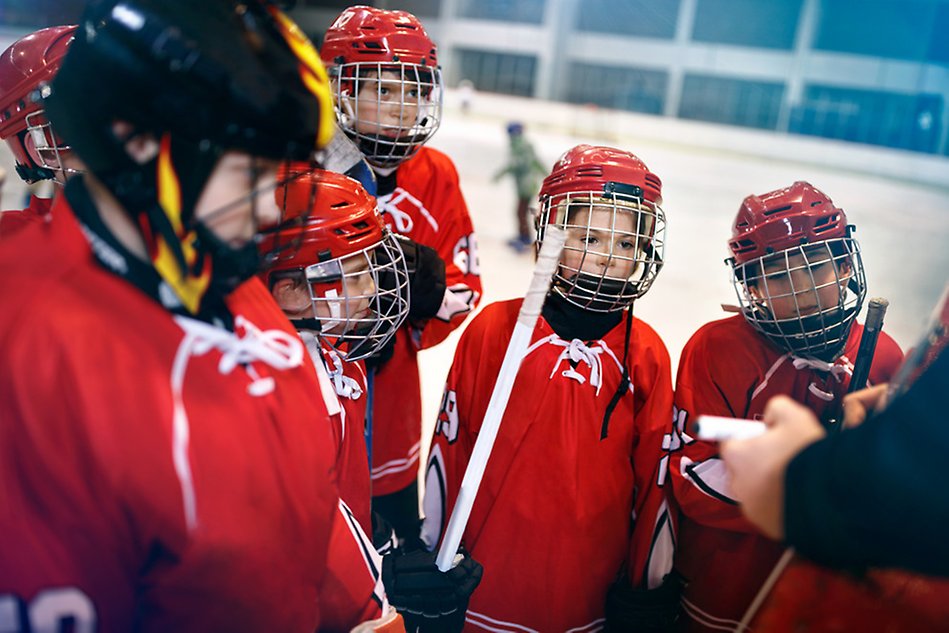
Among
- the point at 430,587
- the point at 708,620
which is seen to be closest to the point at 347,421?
the point at 430,587

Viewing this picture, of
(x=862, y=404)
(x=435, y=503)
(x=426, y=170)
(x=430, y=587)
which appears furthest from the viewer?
(x=426, y=170)

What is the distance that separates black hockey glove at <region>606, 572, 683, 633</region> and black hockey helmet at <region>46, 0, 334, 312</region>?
1.11 m

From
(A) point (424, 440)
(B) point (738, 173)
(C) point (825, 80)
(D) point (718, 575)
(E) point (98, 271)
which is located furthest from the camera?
(C) point (825, 80)

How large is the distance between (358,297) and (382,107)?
0.67 meters

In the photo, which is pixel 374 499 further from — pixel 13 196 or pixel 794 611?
pixel 13 196

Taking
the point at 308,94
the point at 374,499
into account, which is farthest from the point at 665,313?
the point at 308,94

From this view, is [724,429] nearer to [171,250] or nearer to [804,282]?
[171,250]

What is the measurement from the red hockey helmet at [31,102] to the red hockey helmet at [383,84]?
0.62 m

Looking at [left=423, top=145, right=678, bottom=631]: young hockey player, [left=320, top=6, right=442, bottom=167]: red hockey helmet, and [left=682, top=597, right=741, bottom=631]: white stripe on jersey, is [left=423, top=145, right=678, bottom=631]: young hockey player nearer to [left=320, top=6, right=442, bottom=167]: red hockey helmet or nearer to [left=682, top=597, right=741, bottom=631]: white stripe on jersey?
[left=682, top=597, right=741, bottom=631]: white stripe on jersey

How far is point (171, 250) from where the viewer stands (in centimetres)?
74

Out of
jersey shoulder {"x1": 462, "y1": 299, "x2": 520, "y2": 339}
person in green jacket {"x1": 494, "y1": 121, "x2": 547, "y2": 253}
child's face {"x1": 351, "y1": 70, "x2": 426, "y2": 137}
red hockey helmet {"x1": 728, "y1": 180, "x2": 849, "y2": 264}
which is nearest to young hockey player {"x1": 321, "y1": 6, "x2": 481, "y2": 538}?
child's face {"x1": 351, "y1": 70, "x2": 426, "y2": 137}

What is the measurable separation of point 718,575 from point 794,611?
1.93ft

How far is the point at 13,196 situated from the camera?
5.77m

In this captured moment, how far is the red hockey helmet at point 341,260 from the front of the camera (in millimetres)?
1326
